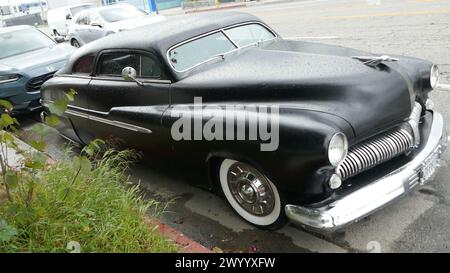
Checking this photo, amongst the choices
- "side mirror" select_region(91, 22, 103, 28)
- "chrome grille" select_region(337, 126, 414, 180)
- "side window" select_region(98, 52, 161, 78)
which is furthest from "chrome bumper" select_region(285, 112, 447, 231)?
"side mirror" select_region(91, 22, 103, 28)

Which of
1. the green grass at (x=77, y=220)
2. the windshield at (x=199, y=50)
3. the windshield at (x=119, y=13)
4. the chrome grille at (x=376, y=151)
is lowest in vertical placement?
the green grass at (x=77, y=220)

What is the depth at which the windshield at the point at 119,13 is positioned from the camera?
1205 centimetres

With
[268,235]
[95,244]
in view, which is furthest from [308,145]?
[95,244]

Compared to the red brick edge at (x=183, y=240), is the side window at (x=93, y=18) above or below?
above

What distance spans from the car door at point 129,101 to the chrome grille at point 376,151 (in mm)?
1562

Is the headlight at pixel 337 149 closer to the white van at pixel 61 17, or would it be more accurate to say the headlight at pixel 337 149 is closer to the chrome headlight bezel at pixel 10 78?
the chrome headlight bezel at pixel 10 78

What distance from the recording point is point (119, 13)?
12312 mm

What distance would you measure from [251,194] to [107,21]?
10257mm

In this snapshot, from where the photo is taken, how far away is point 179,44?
384 cm

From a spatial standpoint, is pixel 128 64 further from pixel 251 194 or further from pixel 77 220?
pixel 251 194

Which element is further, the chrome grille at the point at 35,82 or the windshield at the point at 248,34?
the chrome grille at the point at 35,82

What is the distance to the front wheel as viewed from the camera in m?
3.03

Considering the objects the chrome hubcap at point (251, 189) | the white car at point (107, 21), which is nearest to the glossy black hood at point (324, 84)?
the chrome hubcap at point (251, 189)
